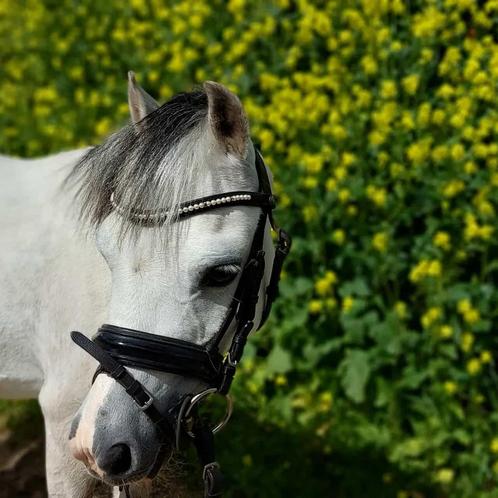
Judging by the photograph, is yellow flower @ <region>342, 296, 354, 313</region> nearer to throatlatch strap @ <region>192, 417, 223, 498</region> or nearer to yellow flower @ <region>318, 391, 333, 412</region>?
yellow flower @ <region>318, 391, 333, 412</region>

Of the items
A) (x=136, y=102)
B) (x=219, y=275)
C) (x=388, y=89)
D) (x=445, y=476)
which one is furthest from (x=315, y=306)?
(x=219, y=275)

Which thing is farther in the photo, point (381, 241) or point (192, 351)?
point (381, 241)

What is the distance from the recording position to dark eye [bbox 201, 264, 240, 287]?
1890mm

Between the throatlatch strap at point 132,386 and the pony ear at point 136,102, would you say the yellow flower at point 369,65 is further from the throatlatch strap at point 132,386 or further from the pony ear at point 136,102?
the throatlatch strap at point 132,386

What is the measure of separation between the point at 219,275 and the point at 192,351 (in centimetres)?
19

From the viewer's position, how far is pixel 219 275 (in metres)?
1.91

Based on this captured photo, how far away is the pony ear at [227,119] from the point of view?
1.88 meters

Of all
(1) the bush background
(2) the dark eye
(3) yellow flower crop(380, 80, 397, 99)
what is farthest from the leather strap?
(3) yellow flower crop(380, 80, 397, 99)

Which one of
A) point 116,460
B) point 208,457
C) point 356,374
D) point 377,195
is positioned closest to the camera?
point 116,460

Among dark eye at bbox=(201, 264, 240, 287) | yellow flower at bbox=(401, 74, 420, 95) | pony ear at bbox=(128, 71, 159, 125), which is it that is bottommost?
yellow flower at bbox=(401, 74, 420, 95)

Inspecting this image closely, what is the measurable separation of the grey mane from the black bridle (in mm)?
Result: 40

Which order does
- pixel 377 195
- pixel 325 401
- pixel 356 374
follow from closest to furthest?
1. pixel 377 195
2. pixel 356 374
3. pixel 325 401

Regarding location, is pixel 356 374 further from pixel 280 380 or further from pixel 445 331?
pixel 445 331

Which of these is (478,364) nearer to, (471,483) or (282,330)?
(471,483)
